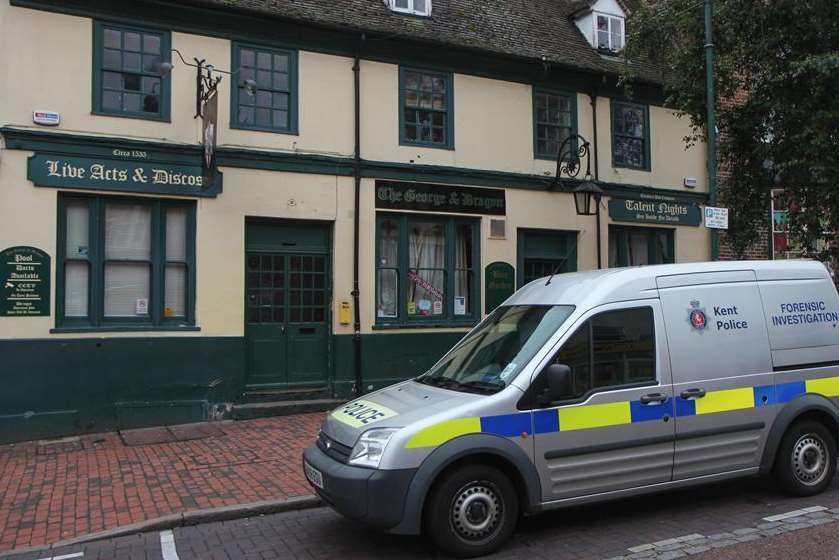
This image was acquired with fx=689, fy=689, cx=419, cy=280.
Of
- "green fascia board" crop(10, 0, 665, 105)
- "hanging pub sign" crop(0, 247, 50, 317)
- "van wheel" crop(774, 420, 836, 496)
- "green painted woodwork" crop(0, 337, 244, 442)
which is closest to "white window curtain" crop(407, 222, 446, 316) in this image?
"green fascia board" crop(10, 0, 665, 105)

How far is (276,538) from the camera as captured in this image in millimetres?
5703

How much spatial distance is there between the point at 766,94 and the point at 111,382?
10939 millimetres

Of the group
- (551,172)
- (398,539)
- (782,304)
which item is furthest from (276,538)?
(551,172)

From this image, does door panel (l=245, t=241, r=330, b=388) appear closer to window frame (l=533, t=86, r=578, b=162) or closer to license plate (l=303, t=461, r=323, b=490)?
window frame (l=533, t=86, r=578, b=162)

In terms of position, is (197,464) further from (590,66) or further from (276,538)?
(590,66)

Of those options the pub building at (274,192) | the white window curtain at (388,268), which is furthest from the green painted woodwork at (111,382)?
the white window curtain at (388,268)

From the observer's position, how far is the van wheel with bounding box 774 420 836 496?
626 cm

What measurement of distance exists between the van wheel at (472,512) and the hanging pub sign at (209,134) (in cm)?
653

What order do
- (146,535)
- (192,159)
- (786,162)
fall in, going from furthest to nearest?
(786,162) < (192,159) < (146,535)

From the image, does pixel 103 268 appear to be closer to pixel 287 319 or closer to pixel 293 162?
pixel 287 319

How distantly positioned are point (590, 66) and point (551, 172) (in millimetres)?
2193

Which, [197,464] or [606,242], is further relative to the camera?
[606,242]

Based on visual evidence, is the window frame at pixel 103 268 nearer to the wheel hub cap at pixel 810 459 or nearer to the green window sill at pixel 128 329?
the green window sill at pixel 128 329

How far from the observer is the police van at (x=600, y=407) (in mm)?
4957
